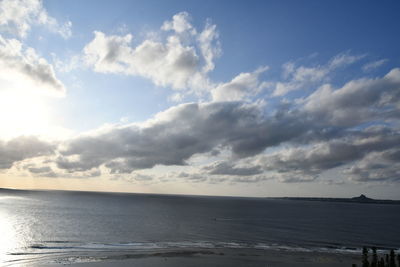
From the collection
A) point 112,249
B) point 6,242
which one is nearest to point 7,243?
point 6,242

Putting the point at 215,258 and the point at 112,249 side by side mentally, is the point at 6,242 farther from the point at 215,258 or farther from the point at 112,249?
the point at 215,258

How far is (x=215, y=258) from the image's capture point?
54969mm

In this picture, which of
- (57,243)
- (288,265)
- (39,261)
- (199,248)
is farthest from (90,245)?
(288,265)

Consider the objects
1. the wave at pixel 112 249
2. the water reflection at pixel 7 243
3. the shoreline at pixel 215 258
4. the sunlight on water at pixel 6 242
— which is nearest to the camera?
the shoreline at pixel 215 258

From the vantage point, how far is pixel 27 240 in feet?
226

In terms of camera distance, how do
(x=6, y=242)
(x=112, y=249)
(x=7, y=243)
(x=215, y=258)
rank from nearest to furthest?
(x=215, y=258)
(x=112, y=249)
(x=7, y=243)
(x=6, y=242)

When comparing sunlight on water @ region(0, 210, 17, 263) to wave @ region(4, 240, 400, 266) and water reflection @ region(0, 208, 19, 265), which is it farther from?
wave @ region(4, 240, 400, 266)

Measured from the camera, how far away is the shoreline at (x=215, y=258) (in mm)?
50166

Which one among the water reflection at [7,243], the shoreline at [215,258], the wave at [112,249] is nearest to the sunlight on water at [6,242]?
the water reflection at [7,243]

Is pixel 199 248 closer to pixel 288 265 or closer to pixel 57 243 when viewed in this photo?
pixel 288 265

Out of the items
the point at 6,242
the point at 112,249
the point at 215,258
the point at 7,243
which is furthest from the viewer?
the point at 6,242

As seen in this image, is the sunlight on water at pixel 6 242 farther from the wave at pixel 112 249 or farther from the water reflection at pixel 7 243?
the wave at pixel 112 249

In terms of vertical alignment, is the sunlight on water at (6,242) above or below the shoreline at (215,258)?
below

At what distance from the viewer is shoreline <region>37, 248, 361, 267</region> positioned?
50166 mm
